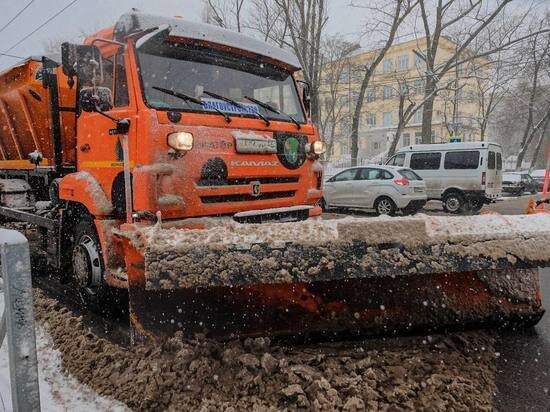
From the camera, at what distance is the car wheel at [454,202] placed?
48.6ft

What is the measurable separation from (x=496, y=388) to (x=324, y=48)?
27.7 m

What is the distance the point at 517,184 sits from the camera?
24.2 metres

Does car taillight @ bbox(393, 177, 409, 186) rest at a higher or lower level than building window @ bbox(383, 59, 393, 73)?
lower

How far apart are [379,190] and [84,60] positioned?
1028 centimetres

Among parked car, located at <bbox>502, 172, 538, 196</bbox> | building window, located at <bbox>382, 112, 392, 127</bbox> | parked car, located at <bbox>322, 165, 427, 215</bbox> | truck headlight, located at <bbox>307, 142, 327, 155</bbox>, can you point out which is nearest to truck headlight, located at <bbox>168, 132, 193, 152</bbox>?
truck headlight, located at <bbox>307, 142, 327, 155</bbox>

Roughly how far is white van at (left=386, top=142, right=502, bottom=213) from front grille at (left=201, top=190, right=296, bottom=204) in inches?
459

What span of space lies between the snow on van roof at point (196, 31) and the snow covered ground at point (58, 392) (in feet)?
7.67

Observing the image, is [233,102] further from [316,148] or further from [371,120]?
[371,120]

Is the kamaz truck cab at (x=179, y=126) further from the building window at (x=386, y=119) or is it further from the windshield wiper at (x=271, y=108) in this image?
the building window at (x=386, y=119)

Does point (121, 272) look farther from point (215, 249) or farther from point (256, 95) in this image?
point (256, 95)

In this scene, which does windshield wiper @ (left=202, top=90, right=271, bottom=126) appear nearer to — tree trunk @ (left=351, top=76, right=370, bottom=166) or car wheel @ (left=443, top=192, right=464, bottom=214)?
car wheel @ (left=443, top=192, right=464, bottom=214)

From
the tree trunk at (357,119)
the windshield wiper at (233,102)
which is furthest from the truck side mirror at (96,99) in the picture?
the tree trunk at (357,119)

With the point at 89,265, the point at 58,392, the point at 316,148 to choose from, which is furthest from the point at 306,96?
the point at 58,392

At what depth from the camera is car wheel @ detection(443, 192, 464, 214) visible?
14.8 metres
